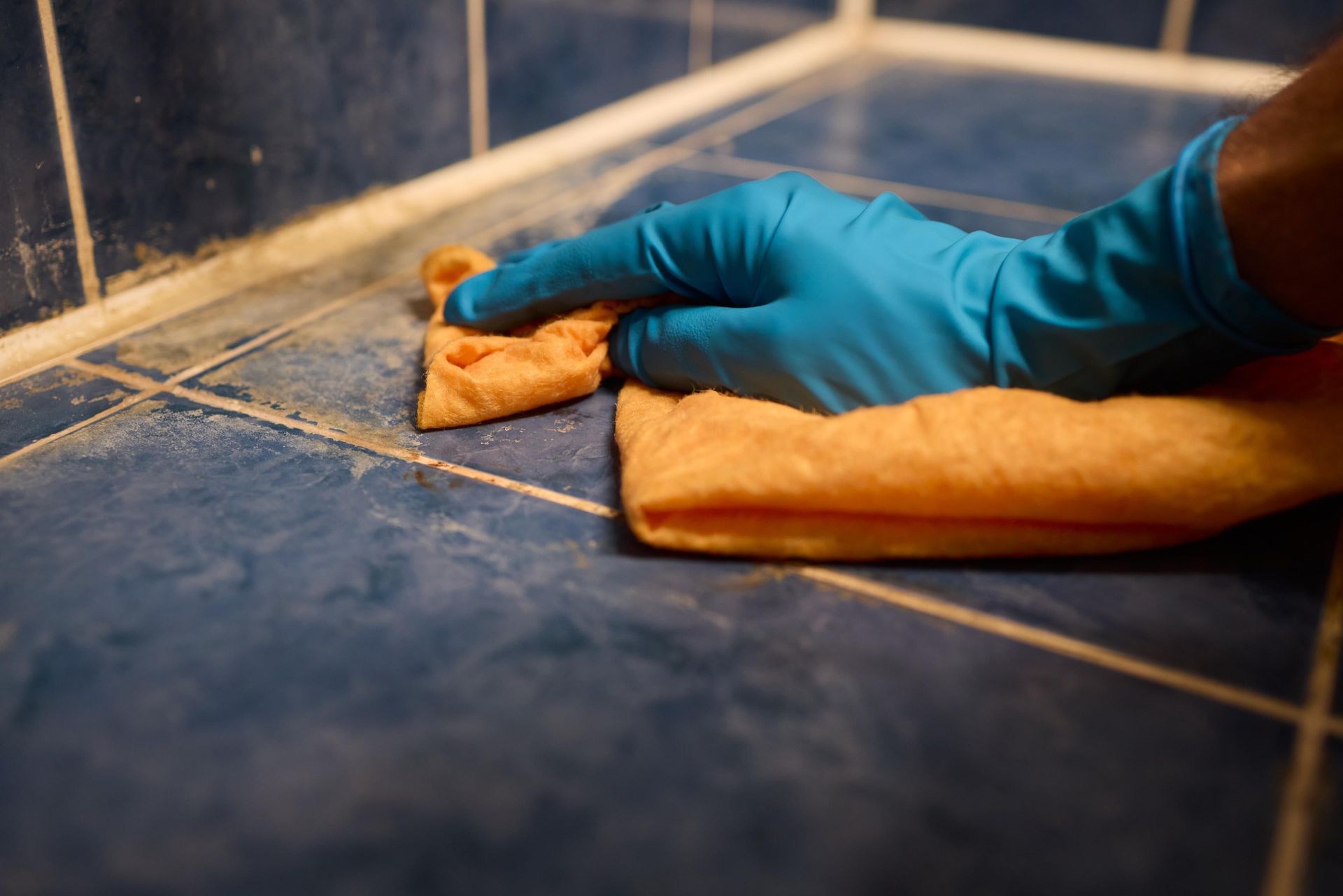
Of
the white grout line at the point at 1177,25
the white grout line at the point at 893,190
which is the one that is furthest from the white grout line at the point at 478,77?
the white grout line at the point at 1177,25

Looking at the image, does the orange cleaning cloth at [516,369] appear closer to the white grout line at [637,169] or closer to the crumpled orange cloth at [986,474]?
the crumpled orange cloth at [986,474]

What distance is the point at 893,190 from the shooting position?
1.56 m

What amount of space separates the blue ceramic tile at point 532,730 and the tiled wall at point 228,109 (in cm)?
34

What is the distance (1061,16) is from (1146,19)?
0.56 feet

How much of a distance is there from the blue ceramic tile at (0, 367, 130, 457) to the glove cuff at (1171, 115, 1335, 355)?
2.76 feet

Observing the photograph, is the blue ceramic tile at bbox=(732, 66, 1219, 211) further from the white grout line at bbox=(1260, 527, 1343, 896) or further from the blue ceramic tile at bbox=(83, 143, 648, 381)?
the white grout line at bbox=(1260, 527, 1343, 896)

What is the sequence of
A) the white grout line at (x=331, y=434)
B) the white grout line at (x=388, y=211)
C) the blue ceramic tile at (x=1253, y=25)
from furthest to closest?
the blue ceramic tile at (x=1253, y=25) < the white grout line at (x=388, y=211) < the white grout line at (x=331, y=434)

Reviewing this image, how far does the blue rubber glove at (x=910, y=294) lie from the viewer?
2.42 ft

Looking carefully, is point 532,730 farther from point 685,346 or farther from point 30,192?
point 30,192

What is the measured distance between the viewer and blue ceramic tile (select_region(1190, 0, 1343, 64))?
2156mm

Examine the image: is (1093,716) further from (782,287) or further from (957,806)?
(782,287)

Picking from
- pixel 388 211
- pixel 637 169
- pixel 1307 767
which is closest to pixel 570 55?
pixel 637 169

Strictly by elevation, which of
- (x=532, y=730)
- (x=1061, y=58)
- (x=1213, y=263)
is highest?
(x=1213, y=263)

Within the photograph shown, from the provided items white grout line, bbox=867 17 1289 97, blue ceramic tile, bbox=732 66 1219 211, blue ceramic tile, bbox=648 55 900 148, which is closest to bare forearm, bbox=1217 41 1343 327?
blue ceramic tile, bbox=732 66 1219 211
